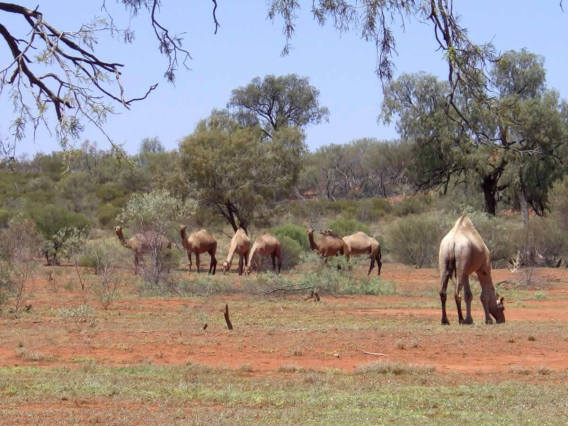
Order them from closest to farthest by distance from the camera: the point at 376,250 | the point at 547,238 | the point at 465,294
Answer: the point at 465,294, the point at 376,250, the point at 547,238

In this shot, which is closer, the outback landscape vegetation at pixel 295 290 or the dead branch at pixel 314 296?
the outback landscape vegetation at pixel 295 290

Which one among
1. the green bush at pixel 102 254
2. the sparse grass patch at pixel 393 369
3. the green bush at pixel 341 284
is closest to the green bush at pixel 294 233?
the green bush at pixel 102 254

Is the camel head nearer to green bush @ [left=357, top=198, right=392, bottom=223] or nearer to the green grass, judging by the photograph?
the green grass

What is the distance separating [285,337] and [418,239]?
940 inches

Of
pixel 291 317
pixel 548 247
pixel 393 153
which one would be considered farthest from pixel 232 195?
pixel 393 153

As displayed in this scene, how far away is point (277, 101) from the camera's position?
64.4 metres

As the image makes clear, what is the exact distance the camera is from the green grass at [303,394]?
880 centimetres

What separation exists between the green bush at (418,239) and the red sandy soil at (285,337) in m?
15.6

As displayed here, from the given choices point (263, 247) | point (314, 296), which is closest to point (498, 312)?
point (314, 296)

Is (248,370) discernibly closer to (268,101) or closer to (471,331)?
(471,331)

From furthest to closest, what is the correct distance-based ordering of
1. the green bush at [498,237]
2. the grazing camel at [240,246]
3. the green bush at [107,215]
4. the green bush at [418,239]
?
the green bush at [107,215]
the green bush at [418,239]
the green bush at [498,237]
the grazing camel at [240,246]

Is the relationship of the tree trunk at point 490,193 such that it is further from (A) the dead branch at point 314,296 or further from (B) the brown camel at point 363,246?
(A) the dead branch at point 314,296

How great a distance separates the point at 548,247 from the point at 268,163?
11882 mm

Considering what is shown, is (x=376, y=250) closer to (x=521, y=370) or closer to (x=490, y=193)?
(x=490, y=193)
